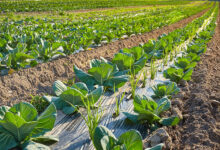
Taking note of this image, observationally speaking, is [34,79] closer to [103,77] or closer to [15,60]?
[15,60]

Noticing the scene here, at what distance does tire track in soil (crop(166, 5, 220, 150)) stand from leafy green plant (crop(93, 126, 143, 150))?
40 cm

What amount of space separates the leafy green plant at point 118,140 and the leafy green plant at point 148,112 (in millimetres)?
470

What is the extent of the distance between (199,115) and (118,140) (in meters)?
1.08

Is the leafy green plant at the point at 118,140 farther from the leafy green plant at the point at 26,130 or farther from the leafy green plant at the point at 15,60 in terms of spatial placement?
the leafy green plant at the point at 15,60

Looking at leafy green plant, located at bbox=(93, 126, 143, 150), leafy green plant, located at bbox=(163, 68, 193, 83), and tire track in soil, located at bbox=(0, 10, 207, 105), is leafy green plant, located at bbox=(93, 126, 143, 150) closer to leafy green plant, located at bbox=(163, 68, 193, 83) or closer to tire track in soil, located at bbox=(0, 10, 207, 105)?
tire track in soil, located at bbox=(0, 10, 207, 105)

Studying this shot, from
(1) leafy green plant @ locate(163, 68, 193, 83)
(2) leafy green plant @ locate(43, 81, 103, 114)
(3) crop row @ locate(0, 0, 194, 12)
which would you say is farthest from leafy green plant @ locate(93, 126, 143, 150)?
(3) crop row @ locate(0, 0, 194, 12)

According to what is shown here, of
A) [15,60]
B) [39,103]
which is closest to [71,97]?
[39,103]

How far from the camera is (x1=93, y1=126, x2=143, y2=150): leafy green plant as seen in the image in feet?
5.02

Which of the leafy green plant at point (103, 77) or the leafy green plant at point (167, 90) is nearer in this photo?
the leafy green plant at point (167, 90)

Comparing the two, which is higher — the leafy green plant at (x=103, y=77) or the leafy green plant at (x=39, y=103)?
the leafy green plant at (x=103, y=77)

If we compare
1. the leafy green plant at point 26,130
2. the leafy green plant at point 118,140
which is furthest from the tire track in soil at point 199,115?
the leafy green plant at point 26,130

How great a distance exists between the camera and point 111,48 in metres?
5.39

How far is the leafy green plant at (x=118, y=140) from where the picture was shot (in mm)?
1530

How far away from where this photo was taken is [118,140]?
1.60 metres
